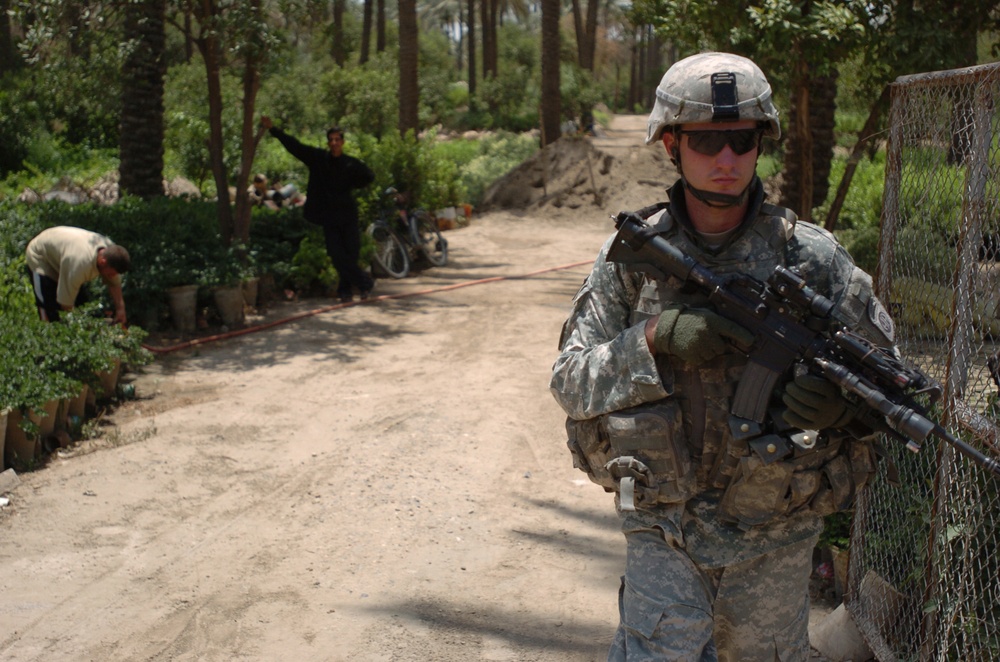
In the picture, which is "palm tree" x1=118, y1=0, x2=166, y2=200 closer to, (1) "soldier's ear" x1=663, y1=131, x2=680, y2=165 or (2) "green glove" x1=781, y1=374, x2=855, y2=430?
(1) "soldier's ear" x1=663, y1=131, x2=680, y2=165

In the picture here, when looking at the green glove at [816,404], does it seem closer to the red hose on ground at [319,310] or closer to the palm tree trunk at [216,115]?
the red hose on ground at [319,310]

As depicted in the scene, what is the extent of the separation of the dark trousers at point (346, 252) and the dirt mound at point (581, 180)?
7410mm

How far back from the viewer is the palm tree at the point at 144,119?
35.8 feet

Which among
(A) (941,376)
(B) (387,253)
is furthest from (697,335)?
(B) (387,253)

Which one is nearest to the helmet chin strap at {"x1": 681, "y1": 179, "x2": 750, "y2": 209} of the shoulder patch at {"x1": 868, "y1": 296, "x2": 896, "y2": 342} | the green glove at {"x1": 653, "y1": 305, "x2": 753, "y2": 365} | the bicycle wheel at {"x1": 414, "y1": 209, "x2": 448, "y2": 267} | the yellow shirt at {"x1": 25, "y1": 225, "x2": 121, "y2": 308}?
the green glove at {"x1": 653, "y1": 305, "x2": 753, "y2": 365}

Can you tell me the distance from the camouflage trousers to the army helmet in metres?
1.05

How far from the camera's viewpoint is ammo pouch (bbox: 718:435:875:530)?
2488 mm

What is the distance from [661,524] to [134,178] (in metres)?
10.3

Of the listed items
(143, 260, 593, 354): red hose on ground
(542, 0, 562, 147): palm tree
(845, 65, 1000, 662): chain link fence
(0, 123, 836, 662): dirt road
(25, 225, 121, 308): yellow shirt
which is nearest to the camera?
(845, 65, 1000, 662): chain link fence

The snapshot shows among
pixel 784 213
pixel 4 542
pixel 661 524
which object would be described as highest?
pixel 784 213

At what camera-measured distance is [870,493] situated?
3.93m

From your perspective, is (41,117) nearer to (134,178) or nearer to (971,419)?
(134,178)

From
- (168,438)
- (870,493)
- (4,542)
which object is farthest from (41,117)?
(870,493)

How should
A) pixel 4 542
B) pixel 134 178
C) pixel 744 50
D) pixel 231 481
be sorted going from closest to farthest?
pixel 4 542 < pixel 231 481 < pixel 744 50 < pixel 134 178
